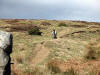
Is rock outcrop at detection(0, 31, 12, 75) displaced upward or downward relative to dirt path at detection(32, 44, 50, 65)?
upward

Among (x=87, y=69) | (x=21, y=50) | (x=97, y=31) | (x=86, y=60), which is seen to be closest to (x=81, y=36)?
(x=97, y=31)

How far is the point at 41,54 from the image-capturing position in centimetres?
2155

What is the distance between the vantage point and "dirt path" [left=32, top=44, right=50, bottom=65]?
64.9 ft

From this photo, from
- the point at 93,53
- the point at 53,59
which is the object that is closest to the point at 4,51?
the point at 53,59

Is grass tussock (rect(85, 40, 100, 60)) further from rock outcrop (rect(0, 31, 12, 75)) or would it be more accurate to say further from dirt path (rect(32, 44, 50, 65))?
rock outcrop (rect(0, 31, 12, 75))

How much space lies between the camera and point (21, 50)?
23.2 m

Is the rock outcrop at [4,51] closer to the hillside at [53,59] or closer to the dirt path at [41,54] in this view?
the hillside at [53,59]

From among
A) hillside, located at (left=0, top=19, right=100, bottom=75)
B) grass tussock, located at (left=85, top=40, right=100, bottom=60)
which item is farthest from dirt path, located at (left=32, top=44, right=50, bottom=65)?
grass tussock, located at (left=85, top=40, right=100, bottom=60)

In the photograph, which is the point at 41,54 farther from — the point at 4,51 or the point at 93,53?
the point at 4,51

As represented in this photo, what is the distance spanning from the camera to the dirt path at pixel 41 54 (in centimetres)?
1978

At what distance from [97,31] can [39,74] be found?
989 inches

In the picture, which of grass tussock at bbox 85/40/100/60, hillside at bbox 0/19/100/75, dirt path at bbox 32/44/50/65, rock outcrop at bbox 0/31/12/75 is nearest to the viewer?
rock outcrop at bbox 0/31/12/75

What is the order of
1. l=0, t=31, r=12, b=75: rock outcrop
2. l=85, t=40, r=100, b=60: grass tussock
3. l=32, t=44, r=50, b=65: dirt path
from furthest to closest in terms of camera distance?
l=32, t=44, r=50, b=65: dirt path
l=85, t=40, r=100, b=60: grass tussock
l=0, t=31, r=12, b=75: rock outcrop

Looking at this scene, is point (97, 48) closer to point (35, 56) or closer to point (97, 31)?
point (35, 56)
